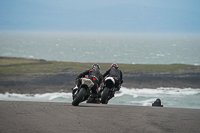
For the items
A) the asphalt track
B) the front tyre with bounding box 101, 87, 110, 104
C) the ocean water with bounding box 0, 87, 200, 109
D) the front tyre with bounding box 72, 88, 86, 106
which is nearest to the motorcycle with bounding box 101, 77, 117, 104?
the front tyre with bounding box 101, 87, 110, 104

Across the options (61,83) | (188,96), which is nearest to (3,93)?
(61,83)

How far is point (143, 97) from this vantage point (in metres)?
33.3

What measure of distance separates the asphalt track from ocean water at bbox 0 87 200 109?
19.9 metres

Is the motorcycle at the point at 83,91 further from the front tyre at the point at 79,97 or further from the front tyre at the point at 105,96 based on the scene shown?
the front tyre at the point at 105,96

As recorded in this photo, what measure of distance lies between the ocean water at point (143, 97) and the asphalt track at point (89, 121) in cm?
1993

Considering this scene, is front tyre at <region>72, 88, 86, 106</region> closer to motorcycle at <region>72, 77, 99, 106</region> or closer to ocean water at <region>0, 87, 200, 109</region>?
motorcycle at <region>72, 77, 99, 106</region>

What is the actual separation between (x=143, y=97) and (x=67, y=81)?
1194 centimetres

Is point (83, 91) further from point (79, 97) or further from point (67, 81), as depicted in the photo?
point (67, 81)

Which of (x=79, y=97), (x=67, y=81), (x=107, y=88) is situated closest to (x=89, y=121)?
(x=79, y=97)

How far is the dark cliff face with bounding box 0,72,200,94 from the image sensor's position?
37.3 m

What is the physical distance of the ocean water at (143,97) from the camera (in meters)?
30.5

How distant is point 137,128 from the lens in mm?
7742

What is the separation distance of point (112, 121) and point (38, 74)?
37.0 m

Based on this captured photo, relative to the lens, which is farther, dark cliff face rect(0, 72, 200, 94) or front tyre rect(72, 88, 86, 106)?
dark cliff face rect(0, 72, 200, 94)
